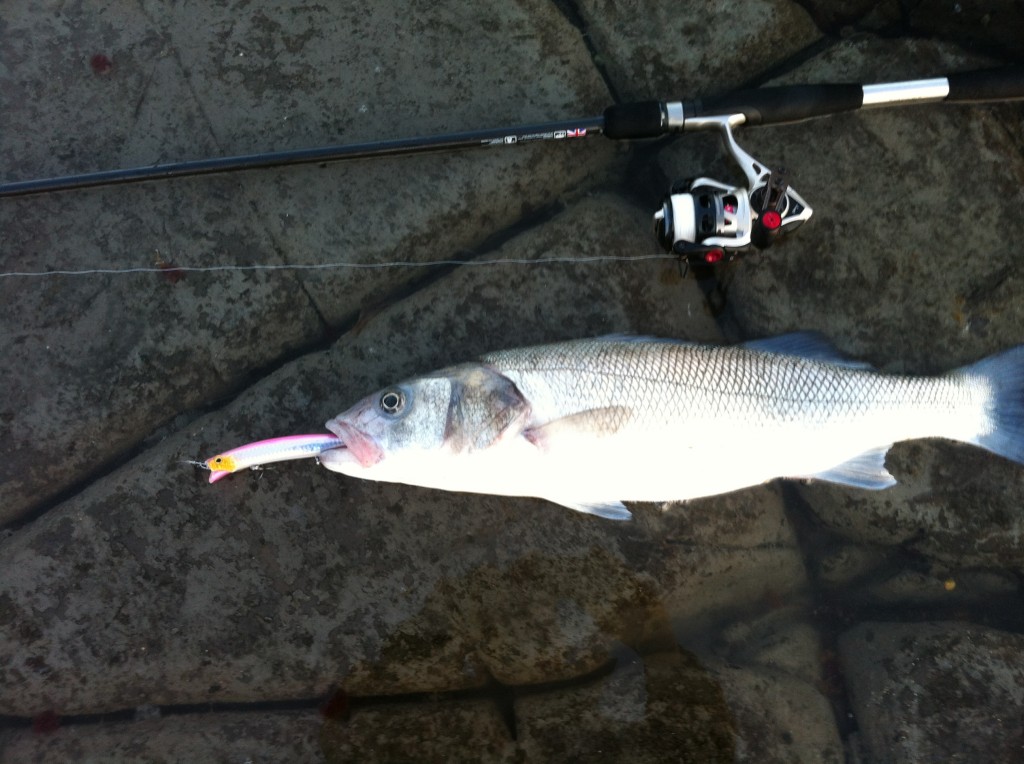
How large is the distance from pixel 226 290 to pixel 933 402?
3.13m

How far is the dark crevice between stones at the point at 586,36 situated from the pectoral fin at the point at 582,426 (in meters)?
1.65

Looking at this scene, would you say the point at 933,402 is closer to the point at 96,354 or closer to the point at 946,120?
the point at 946,120

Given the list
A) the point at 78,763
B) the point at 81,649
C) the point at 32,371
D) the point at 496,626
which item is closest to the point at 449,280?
the point at 496,626

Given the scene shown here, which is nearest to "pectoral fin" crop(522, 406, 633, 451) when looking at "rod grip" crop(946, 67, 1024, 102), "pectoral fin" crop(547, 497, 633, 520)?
"pectoral fin" crop(547, 497, 633, 520)

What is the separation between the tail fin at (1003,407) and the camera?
2617mm

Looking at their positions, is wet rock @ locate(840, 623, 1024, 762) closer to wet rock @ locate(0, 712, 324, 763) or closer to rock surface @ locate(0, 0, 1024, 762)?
rock surface @ locate(0, 0, 1024, 762)

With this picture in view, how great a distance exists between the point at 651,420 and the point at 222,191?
225 cm

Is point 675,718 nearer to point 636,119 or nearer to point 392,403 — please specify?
point 392,403

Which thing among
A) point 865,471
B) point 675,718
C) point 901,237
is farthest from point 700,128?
point 675,718

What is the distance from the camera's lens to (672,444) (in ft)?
8.25

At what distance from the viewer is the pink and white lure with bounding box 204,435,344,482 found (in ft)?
8.04

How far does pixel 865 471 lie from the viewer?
2.66 m

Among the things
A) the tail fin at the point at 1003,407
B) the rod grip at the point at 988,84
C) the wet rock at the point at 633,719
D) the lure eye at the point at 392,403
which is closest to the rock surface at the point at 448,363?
the wet rock at the point at 633,719

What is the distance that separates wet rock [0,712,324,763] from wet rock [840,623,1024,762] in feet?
8.54
